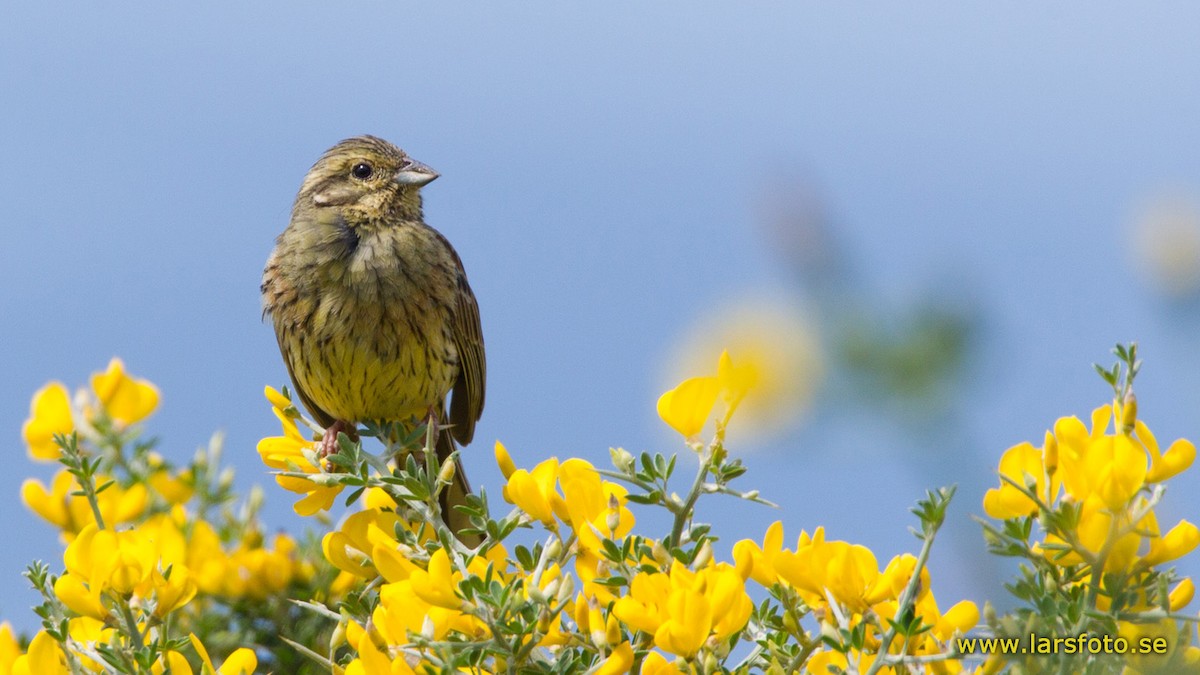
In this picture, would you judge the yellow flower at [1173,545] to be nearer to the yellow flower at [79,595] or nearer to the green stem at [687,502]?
the green stem at [687,502]

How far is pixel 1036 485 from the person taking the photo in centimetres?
211

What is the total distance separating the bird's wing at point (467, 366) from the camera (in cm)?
525

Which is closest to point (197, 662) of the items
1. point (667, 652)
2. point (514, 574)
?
point (514, 574)

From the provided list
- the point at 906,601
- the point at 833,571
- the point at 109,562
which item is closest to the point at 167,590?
the point at 109,562

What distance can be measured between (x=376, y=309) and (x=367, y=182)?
2.54 feet

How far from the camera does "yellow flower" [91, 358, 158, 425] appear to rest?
416 cm

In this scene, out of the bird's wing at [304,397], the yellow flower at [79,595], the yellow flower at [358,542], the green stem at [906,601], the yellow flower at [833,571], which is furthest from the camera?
the bird's wing at [304,397]

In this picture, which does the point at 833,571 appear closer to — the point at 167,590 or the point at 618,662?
the point at 618,662

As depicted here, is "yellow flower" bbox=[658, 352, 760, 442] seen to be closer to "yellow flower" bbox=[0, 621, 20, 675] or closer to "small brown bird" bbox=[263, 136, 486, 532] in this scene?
"yellow flower" bbox=[0, 621, 20, 675]

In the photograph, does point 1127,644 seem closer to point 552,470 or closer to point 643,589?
point 643,589

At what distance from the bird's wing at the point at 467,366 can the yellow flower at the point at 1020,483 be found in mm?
3289

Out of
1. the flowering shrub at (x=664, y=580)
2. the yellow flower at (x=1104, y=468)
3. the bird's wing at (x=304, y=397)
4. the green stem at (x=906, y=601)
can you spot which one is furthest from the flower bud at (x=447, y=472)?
the bird's wing at (x=304, y=397)

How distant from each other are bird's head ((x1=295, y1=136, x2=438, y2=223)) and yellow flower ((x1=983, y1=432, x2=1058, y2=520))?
362 cm

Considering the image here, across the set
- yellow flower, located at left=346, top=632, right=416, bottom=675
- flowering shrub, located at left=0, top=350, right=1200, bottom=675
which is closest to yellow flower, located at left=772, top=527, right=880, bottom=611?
flowering shrub, located at left=0, top=350, right=1200, bottom=675
